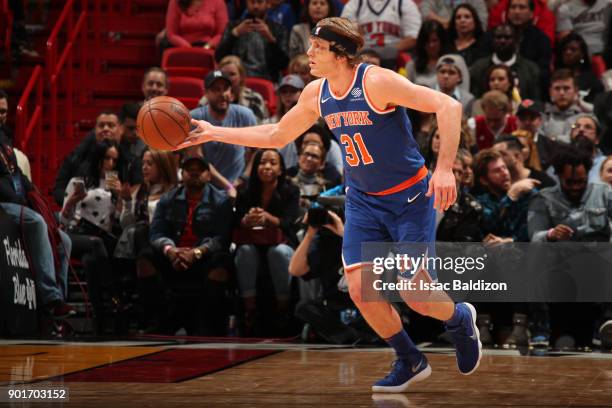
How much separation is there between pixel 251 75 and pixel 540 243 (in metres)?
4.78

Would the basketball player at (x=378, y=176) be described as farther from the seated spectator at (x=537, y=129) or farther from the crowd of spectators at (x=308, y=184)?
the seated spectator at (x=537, y=129)

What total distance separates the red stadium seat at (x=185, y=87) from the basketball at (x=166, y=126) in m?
5.77

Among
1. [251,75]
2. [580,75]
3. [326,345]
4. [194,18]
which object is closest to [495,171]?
[326,345]

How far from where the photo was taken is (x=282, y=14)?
496 inches

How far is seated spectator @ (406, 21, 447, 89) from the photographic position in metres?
11.2

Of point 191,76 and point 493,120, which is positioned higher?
point 191,76

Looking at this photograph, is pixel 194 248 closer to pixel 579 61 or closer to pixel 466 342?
pixel 466 342

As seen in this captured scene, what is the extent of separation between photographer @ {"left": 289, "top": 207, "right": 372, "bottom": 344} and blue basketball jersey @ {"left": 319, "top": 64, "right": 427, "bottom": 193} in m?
2.49

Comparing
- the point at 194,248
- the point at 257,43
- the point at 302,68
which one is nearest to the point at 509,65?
the point at 302,68

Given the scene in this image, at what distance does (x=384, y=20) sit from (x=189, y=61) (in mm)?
2256

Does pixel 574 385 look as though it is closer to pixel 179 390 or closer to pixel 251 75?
pixel 179 390

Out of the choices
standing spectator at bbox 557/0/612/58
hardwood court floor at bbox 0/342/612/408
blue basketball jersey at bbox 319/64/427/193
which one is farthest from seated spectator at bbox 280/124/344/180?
blue basketball jersey at bbox 319/64/427/193

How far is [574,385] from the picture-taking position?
5.83 meters

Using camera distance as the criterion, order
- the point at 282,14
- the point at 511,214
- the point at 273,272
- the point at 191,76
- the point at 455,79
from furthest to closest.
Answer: the point at 282,14, the point at 191,76, the point at 455,79, the point at 273,272, the point at 511,214
